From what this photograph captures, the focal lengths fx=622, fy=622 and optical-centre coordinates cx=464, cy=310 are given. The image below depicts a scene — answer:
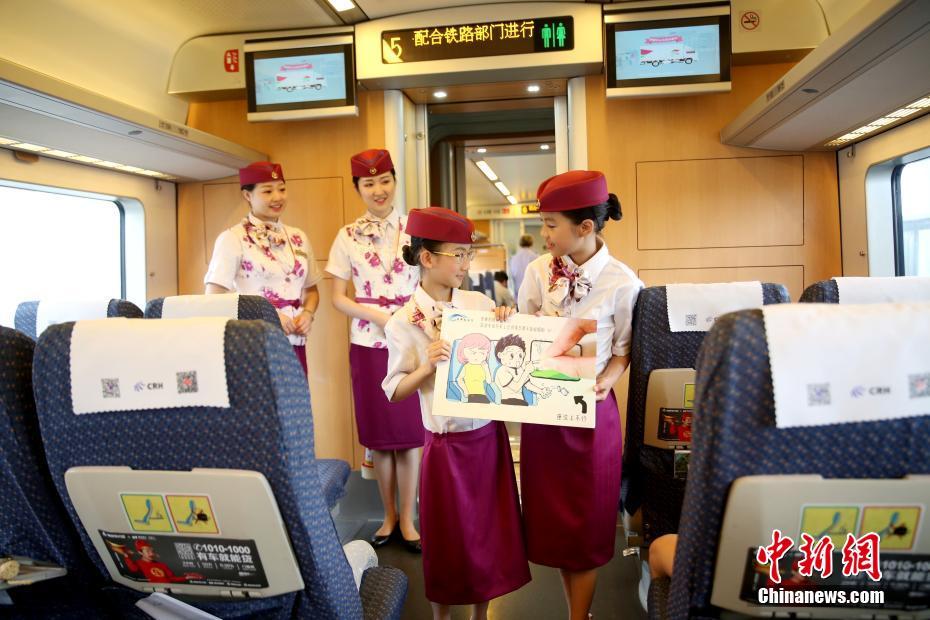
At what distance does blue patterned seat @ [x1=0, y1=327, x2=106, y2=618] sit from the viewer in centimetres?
129

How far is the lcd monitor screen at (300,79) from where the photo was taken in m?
4.25

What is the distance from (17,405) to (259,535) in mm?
584

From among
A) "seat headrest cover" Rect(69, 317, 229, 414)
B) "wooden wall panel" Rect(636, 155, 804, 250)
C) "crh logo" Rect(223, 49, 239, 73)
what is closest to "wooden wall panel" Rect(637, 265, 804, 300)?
"wooden wall panel" Rect(636, 155, 804, 250)

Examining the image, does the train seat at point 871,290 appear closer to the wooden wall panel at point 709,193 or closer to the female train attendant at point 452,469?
the female train attendant at point 452,469

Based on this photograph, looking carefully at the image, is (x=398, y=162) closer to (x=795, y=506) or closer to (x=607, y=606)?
(x=607, y=606)

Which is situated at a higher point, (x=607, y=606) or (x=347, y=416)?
(x=347, y=416)

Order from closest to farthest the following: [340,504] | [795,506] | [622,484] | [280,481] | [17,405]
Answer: [795,506], [280,481], [17,405], [622,484], [340,504]

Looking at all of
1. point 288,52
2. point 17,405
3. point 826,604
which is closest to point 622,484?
point 826,604

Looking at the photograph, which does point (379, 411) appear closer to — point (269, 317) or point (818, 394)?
point (269, 317)

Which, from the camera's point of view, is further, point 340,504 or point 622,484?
point 340,504

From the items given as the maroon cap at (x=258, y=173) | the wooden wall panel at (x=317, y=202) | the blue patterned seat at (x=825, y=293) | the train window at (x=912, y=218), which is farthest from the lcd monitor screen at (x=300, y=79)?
the train window at (x=912, y=218)

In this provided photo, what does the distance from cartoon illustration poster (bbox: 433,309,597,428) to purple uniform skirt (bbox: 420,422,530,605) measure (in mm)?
277

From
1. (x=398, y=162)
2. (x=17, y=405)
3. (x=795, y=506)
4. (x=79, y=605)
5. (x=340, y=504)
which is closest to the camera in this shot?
(x=795, y=506)

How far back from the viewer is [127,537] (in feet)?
4.31
